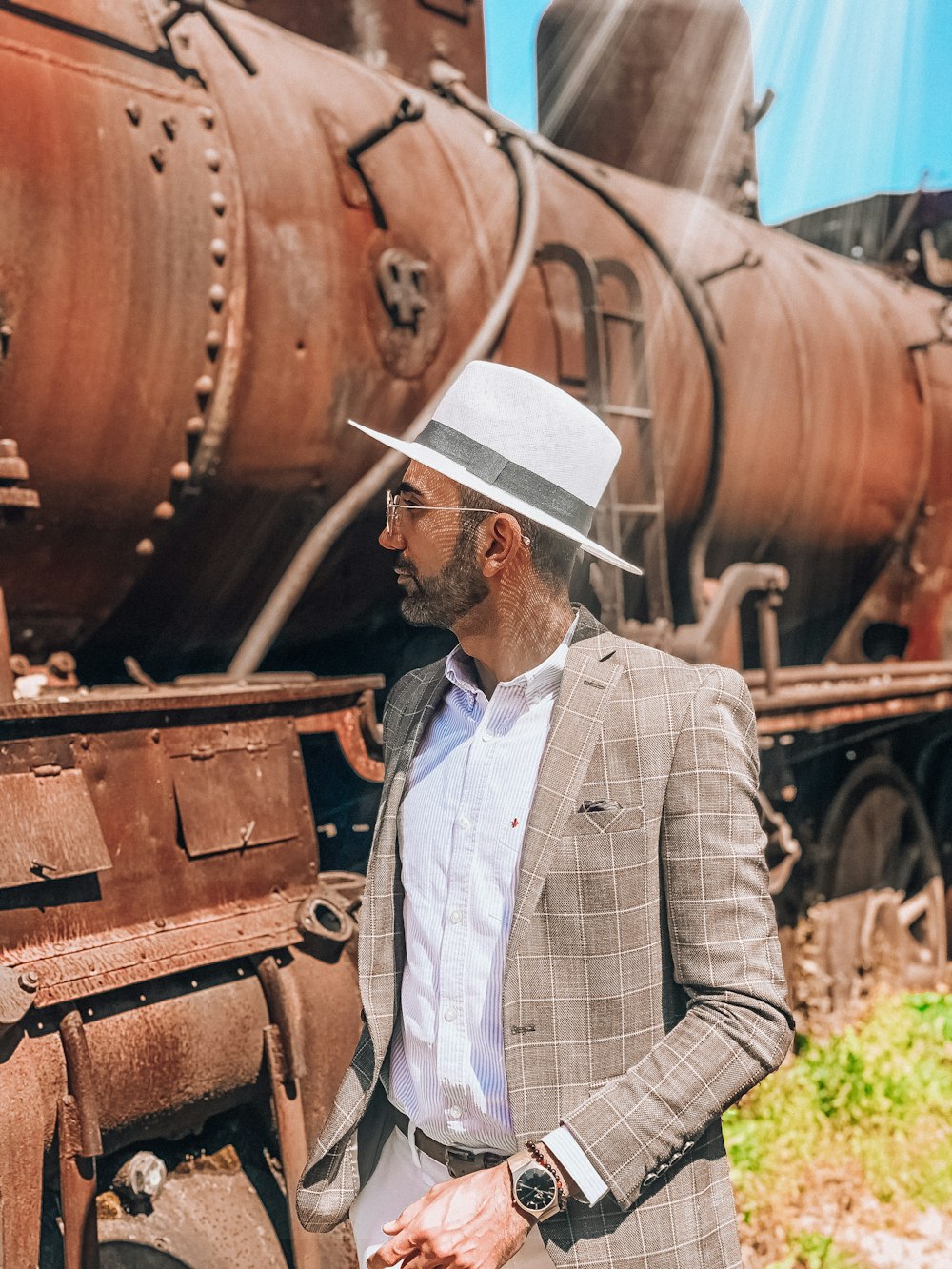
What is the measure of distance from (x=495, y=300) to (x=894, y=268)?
4661 mm

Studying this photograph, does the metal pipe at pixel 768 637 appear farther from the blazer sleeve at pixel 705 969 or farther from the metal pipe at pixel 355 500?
the blazer sleeve at pixel 705 969

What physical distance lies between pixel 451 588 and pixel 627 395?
2529 millimetres

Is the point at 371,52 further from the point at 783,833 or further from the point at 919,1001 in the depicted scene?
the point at 919,1001

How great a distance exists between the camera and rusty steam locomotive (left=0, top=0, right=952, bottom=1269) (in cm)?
224

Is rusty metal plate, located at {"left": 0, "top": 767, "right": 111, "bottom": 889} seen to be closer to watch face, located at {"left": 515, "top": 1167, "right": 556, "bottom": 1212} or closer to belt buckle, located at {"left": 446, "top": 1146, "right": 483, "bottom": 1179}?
belt buckle, located at {"left": 446, "top": 1146, "right": 483, "bottom": 1179}

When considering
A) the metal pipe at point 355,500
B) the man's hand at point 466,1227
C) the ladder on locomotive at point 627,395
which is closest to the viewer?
the man's hand at point 466,1227

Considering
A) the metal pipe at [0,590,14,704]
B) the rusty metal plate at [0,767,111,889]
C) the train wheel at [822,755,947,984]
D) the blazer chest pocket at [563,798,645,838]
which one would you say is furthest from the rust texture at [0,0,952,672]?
the train wheel at [822,755,947,984]

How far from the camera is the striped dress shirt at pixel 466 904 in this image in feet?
5.20

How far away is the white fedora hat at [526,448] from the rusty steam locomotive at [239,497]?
0.96 m

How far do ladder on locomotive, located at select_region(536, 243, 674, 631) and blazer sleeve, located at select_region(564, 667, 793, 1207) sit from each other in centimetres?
227

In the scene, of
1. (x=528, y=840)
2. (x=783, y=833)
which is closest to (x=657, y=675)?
(x=528, y=840)

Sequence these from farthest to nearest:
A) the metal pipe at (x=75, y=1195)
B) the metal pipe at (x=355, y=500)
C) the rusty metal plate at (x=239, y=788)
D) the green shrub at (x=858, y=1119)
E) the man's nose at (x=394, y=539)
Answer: the green shrub at (x=858, y=1119) < the metal pipe at (x=355, y=500) < the rusty metal plate at (x=239, y=788) < the metal pipe at (x=75, y=1195) < the man's nose at (x=394, y=539)

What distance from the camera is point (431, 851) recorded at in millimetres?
1694

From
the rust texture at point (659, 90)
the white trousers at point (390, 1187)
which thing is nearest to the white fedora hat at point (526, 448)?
the white trousers at point (390, 1187)
